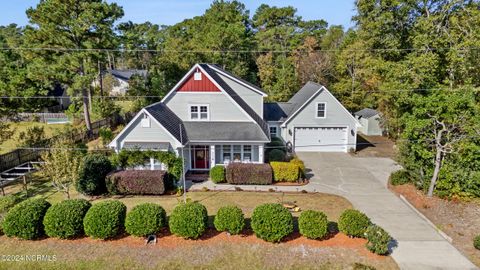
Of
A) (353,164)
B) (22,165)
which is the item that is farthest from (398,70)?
(22,165)

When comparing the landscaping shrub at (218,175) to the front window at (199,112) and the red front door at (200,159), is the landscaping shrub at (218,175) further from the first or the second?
the front window at (199,112)

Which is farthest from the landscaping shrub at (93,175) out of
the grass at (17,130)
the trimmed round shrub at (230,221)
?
the trimmed round shrub at (230,221)

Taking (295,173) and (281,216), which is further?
(295,173)

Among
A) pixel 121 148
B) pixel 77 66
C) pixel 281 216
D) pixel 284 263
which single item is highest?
pixel 77 66

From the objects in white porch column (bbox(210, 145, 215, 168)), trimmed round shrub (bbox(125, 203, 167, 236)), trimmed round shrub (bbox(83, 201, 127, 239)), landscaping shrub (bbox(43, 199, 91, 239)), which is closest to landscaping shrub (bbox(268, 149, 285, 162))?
white porch column (bbox(210, 145, 215, 168))

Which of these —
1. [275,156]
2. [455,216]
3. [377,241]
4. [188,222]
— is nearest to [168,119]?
[275,156]

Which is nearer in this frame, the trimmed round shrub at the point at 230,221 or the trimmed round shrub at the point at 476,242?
the trimmed round shrub at the point at 476,242

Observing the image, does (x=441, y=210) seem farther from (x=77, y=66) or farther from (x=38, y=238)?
(x=77, y=66)

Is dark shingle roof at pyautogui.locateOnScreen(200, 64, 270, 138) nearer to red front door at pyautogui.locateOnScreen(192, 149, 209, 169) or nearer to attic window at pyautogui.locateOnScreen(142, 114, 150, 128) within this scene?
red front door at pyautogui.locateOnScreen(192, 149, 209, 169)
